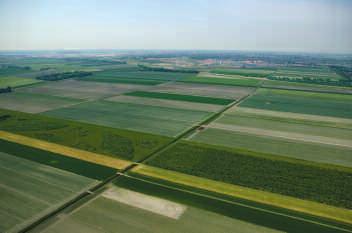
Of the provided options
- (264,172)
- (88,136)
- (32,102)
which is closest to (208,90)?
(88,136)

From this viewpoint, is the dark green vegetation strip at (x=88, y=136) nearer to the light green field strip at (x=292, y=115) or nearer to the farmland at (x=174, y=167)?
the farmland at (x=174, y=167)

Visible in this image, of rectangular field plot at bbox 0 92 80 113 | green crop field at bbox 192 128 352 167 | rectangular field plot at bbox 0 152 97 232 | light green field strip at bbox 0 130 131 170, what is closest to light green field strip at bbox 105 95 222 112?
rectangular field plot at bbox 0 92 80 113

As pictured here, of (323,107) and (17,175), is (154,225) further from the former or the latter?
(323,107)

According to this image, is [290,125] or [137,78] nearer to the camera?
[290,125]

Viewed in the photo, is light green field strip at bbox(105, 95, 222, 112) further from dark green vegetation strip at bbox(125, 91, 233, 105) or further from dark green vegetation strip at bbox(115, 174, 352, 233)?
dark green vegetation strip at bbox(115, 174, 352, 233)

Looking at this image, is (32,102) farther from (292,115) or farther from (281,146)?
(292,115)

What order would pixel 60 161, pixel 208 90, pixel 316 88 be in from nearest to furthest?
pixel 60 161
pixel 208 90
pixel 316 88
